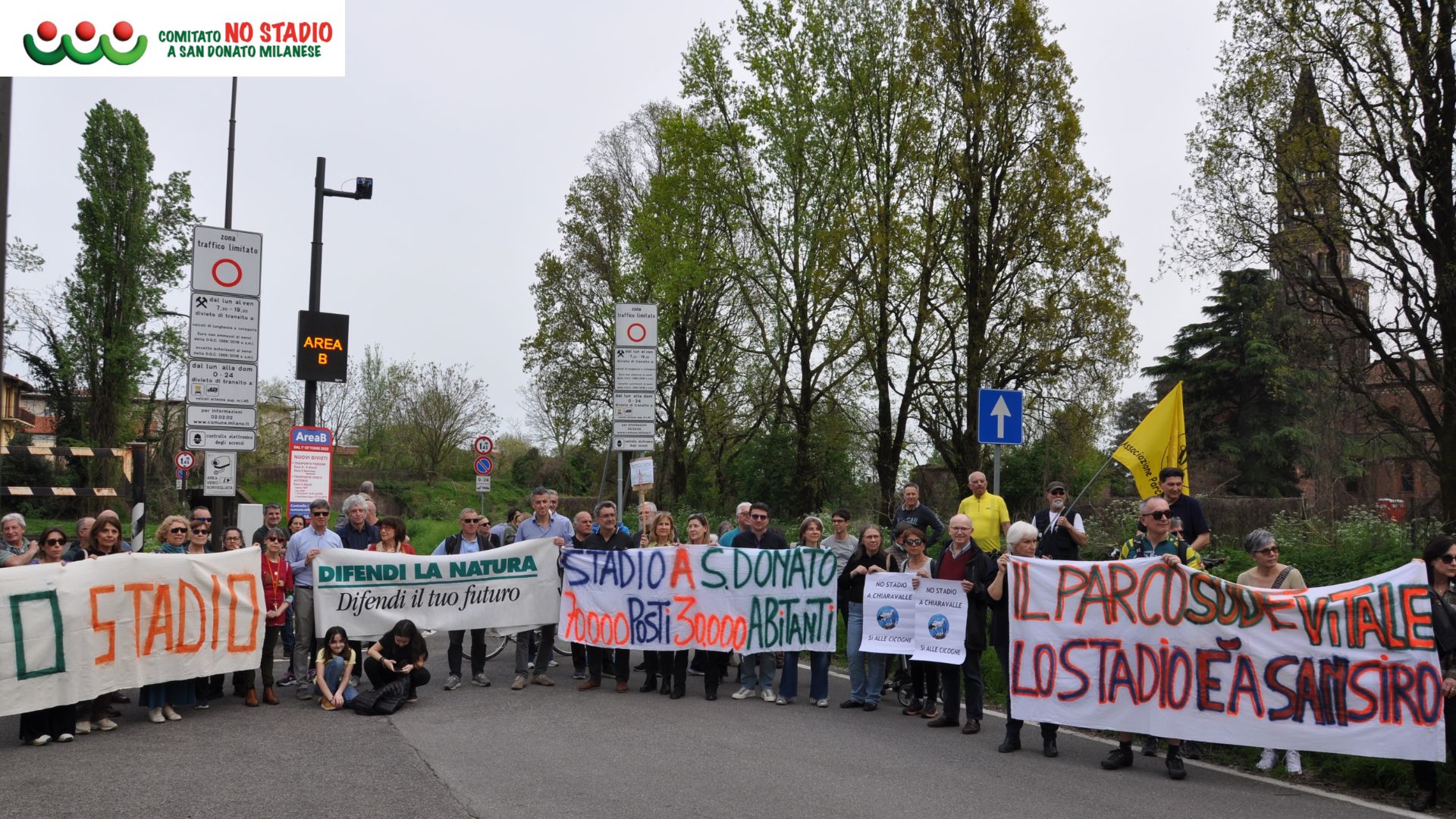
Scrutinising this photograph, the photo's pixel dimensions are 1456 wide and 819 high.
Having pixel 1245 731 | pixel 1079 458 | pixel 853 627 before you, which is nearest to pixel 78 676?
pixel 853 627

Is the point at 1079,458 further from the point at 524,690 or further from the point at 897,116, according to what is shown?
the point at 524,690

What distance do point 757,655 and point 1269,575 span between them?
517 centimetres

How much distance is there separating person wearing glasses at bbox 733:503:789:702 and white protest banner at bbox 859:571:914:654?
111 centimetres

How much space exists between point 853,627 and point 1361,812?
4.69 m

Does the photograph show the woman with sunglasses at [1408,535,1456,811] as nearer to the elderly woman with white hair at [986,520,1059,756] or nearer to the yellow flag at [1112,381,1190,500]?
the elderly woman with white hair at [986,520,1059,756]

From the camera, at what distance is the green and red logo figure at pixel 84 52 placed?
11.7 m

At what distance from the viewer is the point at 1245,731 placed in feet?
26.5

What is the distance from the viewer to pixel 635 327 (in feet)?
51.2

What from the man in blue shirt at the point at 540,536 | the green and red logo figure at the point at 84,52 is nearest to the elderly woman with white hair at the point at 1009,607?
the man in blue shirt at the point at 540,536

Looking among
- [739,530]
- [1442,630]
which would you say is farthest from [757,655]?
[1442,630]

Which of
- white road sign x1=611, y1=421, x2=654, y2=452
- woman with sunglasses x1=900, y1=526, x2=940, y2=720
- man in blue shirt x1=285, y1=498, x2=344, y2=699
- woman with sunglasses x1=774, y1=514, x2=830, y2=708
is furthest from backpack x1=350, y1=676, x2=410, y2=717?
white road sign x1=611, y1=421, x2=654, y2=452

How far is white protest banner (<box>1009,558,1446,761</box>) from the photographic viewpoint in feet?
25.0

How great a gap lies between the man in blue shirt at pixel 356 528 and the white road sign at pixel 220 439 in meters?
2.29

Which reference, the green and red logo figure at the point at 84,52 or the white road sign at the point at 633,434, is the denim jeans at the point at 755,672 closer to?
the white road sign at the point at 633,434
